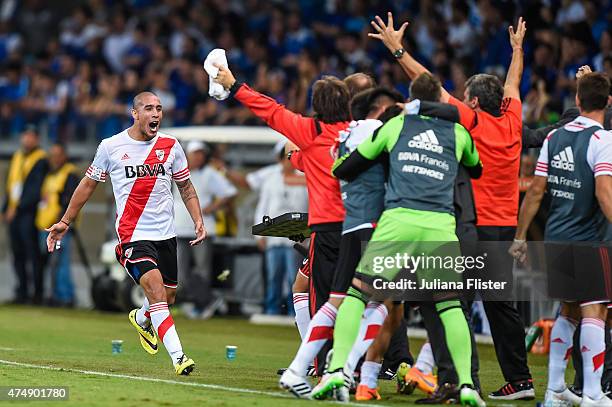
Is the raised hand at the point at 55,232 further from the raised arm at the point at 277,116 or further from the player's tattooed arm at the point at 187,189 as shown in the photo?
the raised arm at the point at 277,116

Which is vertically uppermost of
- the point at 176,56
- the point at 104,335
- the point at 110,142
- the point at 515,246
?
the point at 176,56

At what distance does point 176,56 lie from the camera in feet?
80.2

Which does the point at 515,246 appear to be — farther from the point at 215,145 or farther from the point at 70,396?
the point at 215,145

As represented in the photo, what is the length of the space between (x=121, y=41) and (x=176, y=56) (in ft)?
6.05

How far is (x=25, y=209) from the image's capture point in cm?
2141

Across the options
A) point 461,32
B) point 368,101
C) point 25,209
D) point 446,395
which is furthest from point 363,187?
point 25,209

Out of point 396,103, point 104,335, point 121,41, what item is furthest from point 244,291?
point 396,103

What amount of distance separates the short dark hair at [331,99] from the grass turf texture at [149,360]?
2.05m

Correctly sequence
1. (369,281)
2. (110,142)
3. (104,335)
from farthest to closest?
(104,335), (110,142), (369,281)

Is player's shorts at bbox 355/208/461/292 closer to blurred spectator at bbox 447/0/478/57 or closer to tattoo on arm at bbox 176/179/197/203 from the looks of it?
tattoo on arm at bbox 176/179/197/203

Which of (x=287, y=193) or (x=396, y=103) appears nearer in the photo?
(x=396, y=103)

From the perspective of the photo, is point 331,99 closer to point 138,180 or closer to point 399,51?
point 399,51

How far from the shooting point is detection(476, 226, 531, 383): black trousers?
10031 millimetres

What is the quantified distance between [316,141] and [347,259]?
99 cm
